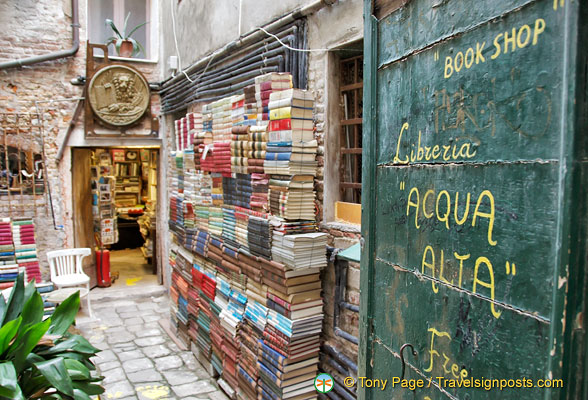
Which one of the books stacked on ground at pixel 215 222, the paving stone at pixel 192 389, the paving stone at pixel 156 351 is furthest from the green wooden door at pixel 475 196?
the paving stone at pixel 156 351

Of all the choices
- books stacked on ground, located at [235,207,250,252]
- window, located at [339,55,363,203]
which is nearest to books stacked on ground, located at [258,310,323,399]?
books stacked on ground, located at [235,207,250,252]

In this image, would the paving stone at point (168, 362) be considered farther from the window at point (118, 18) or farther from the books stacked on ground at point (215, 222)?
the window at point (118, 18)

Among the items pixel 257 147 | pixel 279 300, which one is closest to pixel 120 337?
pixel 279 300

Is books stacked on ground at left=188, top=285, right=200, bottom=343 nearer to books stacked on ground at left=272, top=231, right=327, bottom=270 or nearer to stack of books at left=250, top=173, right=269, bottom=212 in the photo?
stack of books at left=250, top=173, right=269, bottom=212

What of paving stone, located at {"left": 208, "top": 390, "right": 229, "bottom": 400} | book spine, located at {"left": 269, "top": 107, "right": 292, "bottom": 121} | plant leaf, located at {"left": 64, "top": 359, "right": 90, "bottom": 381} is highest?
book spine, located at {"left": 269, "top": 107, "right": 292, "bottom": 121}

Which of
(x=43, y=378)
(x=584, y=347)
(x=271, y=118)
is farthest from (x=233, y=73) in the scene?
(x=584, y=347)

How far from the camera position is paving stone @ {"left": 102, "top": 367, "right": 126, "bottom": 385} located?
17.3 feet

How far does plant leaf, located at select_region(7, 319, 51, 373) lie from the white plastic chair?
4982 millimetres

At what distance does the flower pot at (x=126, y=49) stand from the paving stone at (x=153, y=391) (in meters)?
5.53

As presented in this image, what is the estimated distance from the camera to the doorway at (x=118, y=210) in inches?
336

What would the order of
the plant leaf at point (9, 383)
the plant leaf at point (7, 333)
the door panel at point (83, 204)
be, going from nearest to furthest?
the plant leaf at point (9, 383)
the plant leaf at point (7, 333)
the door panel at point (83, 204)

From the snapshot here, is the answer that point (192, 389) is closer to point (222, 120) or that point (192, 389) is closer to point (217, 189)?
point (217, 189)

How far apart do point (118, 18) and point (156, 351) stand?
19.8 ft

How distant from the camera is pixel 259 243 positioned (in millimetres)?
3990
